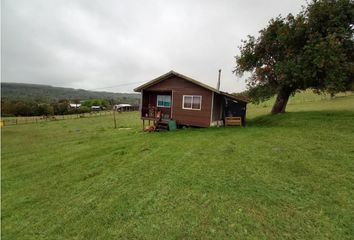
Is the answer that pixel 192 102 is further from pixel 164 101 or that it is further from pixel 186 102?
pixel 164 101

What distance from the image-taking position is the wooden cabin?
55.4 feet

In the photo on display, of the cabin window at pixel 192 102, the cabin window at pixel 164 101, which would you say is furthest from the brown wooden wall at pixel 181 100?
the cabin window at pixel 164 101

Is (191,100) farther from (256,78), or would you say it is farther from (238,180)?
(238,180)

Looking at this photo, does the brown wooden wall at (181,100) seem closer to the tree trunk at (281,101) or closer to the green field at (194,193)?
the green field at (194,193)

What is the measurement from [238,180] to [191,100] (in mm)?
11423

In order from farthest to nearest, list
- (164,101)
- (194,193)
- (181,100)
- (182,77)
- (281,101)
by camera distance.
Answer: (281,101)
(164,101)
(181,100)
(182,77)
(194,193)

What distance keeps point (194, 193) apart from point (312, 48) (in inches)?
576

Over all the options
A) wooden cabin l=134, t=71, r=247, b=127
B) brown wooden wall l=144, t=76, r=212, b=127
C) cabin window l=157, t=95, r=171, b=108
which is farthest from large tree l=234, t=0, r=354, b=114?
cabin window l=157, t=95, r=171, b=108

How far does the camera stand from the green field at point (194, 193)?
4.61 meters

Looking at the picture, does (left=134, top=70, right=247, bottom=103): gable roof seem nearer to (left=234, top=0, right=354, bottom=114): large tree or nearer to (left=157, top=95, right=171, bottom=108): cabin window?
(left=157, top=95, right=171, bottom=108): cabin window

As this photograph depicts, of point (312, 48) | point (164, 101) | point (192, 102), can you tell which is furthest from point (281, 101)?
point (164, 101)

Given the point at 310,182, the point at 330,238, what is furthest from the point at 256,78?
the point at 330,238

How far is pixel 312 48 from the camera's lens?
15281 mm

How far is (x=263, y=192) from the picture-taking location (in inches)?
227
